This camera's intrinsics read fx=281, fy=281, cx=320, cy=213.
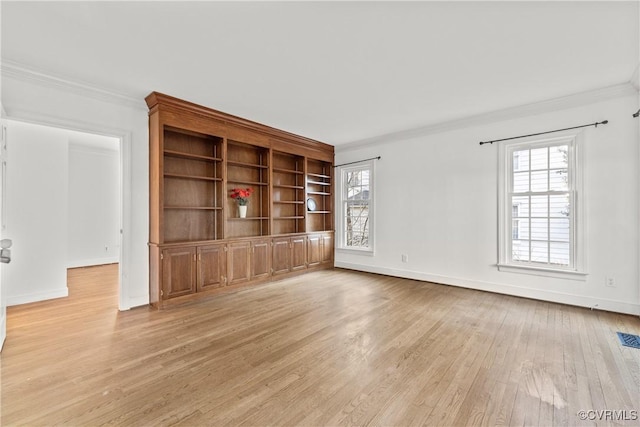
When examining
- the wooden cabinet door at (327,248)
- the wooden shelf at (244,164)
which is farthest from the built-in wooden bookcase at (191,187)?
the wooden cabinet door at (327,248)

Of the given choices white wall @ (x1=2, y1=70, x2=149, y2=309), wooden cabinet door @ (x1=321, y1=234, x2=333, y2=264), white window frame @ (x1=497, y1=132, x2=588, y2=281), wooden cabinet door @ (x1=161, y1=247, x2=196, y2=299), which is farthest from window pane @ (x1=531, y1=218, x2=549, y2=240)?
white wall @ (x1=2, y1=70, x2=149, y2=309)

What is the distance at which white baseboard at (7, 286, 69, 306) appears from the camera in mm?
3557

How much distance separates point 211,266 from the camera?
394 centimetres

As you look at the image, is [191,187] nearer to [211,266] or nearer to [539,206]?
[211,266]

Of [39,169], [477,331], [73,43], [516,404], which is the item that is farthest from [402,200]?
[39,169]

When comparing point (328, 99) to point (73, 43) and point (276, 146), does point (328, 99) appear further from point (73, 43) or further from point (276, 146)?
point (73, 43)

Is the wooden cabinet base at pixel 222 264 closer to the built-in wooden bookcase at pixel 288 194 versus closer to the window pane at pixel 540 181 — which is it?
the built-in wooden bookcase at pixel 288 194

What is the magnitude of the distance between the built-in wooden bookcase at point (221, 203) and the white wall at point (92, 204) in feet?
10.3

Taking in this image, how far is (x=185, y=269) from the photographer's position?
367 centimetres

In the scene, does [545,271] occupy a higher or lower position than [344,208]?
lower

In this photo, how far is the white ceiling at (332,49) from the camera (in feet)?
6.68

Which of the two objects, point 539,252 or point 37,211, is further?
point 37,211

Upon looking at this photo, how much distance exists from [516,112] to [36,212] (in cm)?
676

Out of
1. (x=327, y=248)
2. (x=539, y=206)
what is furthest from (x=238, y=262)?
(x=539, y=206)
